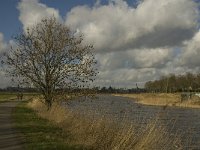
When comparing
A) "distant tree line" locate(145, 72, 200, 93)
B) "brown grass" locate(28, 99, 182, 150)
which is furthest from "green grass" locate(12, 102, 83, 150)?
"distant tree line" locate(145, 72, 200, 93)

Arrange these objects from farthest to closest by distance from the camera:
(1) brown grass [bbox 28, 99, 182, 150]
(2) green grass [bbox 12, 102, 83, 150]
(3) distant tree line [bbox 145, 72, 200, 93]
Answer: (3) distant tree line [bbox 145, 72, 200, 93] → (2) green grass [bbox 12, 102, 83, 150] → (1) brown grass [bbox 28, 99, 182, 150]

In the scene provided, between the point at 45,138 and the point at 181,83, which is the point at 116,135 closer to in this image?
the point at 45,138

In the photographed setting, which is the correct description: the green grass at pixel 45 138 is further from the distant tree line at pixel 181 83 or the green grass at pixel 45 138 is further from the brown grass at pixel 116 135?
the distant tree line at pixel 181 83

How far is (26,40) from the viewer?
102ft

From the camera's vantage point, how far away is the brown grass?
46.3 feet

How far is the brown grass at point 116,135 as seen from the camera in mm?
14102

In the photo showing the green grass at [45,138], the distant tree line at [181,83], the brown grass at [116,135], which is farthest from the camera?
the distant tree line at [181,83]

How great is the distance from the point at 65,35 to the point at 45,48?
5.74ft

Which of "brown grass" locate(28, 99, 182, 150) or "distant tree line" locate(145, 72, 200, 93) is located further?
"distant tree line" locate(145, 72, 200, 93)

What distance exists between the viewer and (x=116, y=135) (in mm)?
15578

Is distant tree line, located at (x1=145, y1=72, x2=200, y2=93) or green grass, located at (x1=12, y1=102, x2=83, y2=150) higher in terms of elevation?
distant tree line, located at (x1=145, y1=72, x2=200, y2=93)

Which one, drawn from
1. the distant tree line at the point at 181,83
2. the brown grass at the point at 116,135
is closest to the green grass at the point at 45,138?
the brown grass at the point at 116,135

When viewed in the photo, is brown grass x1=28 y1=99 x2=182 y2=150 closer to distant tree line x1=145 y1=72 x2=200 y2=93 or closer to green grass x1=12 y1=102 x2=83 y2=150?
green grass x1=12 y1=102 x2=83 y2=150

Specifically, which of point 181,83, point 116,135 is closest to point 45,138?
point 116,135
